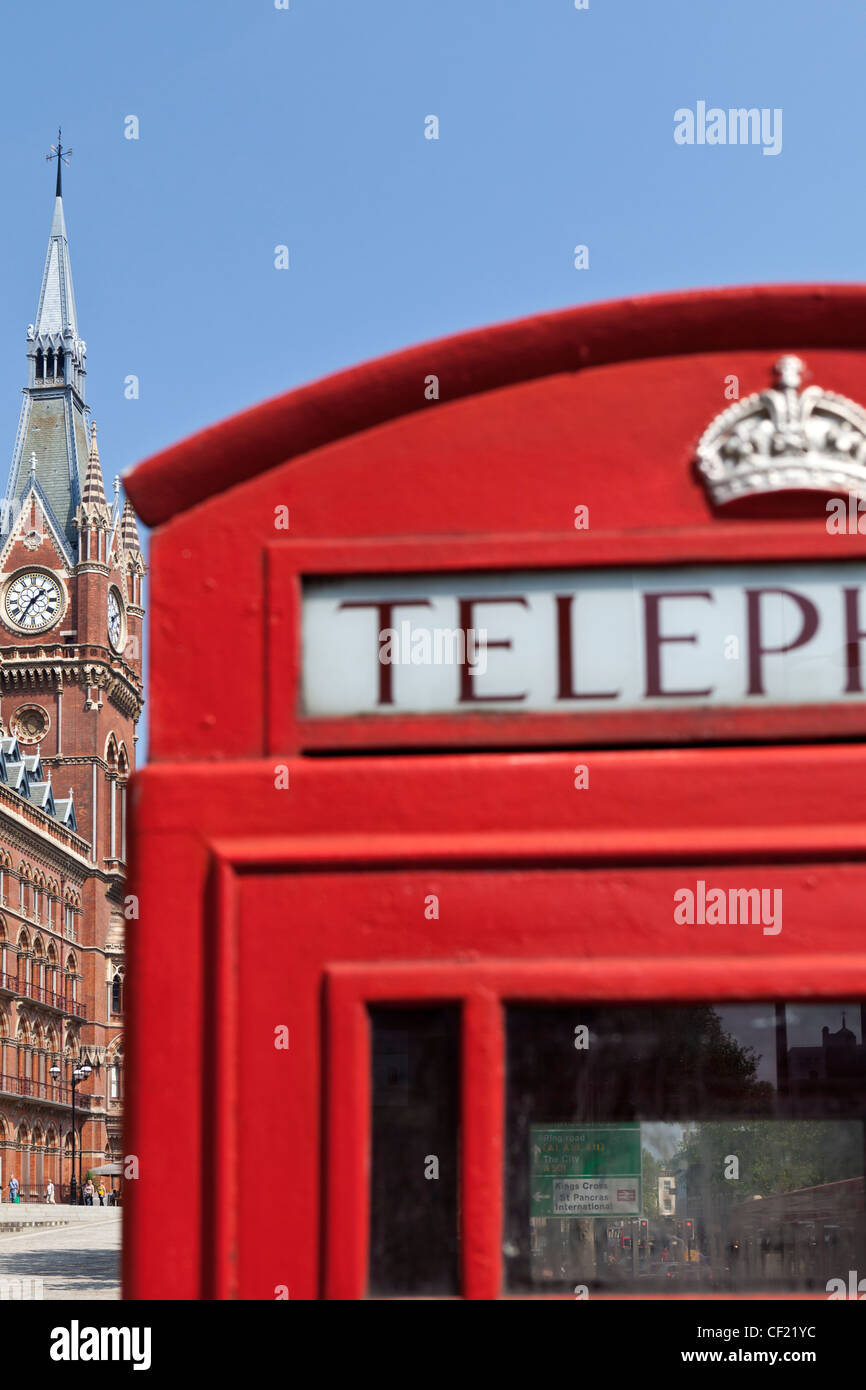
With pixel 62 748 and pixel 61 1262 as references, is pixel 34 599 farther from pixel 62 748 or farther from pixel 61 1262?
pixel 61 1262

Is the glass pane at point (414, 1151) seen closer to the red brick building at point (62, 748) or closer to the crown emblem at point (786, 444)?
the crown emblem at point (786, 444)

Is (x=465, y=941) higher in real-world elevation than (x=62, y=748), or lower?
lower

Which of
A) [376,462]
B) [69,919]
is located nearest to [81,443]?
[69,919]

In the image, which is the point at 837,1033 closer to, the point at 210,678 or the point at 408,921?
the point at 408,921

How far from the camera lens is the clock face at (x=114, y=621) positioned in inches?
3484

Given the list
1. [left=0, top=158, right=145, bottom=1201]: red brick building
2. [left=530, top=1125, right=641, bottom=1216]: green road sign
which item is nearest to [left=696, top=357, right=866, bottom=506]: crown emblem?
[left=530, top=1125, right=641, bottom=1216]: green road sign

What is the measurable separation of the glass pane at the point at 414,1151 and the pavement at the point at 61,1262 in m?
9.61

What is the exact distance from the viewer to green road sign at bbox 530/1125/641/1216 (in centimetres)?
408

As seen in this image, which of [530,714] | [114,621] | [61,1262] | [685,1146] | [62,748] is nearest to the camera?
[530,714]

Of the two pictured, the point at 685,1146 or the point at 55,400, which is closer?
the point at 685,1146

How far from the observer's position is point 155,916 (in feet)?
13.5

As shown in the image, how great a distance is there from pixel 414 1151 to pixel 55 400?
92230 millimetres

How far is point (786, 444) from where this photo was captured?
13.4 ft

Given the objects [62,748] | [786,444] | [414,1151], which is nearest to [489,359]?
[786,444]
